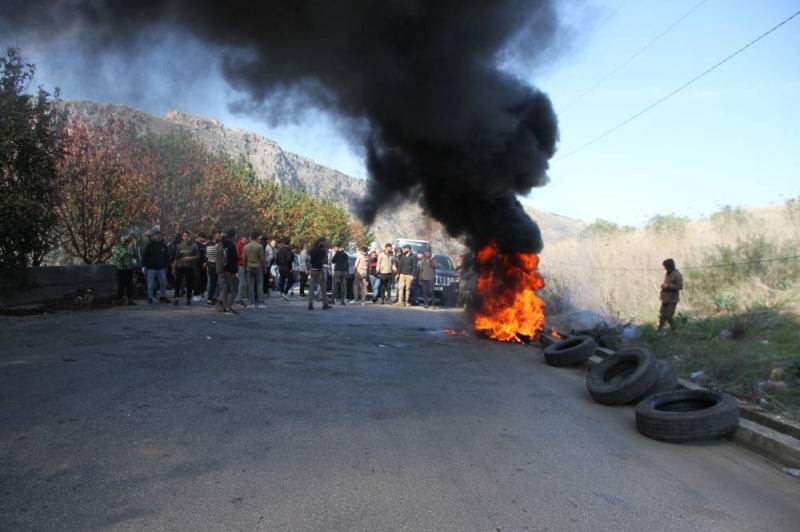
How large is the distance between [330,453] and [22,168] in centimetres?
1025

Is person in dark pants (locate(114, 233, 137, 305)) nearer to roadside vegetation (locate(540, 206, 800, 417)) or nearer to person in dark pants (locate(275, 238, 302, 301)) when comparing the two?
person in dark pants (locate(275, 238, 302, 301))

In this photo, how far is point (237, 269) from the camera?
46.0ft

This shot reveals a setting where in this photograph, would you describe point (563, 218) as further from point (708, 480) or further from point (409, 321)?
point (708, 480)

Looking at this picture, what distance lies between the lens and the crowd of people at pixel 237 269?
1413 cm

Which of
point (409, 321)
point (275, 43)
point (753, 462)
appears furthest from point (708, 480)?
point (409, 321)

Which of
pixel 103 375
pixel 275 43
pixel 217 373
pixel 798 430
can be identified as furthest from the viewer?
pixel 275 43

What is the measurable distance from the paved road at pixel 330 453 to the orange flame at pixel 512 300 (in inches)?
144

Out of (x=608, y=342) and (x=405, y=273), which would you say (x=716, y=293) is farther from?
(x=405, y=273)

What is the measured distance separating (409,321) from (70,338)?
8.02 m

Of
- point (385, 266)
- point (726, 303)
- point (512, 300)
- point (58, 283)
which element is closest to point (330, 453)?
point (512, 300)

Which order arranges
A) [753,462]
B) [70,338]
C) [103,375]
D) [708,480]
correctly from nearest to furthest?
1. [708,480]
2. [753,462]
3. [103,375]
4. [70,338]

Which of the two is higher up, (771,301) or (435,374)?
(771,301)

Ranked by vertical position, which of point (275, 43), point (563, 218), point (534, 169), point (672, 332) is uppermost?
point (563, 218)

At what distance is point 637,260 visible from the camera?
16.8 meters
